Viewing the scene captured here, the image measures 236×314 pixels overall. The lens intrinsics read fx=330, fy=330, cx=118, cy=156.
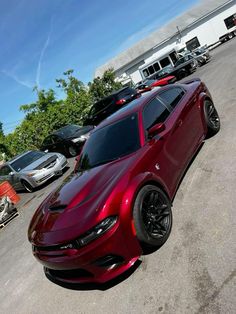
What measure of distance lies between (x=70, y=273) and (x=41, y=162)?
8442 mm

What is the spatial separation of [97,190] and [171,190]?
1.21 metres

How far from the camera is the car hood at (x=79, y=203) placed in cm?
374

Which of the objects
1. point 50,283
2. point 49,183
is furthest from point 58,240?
point 49,183

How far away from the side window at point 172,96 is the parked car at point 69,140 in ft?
25.7

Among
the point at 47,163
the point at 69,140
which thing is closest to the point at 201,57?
the point at 69,140

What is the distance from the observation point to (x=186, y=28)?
144 feet

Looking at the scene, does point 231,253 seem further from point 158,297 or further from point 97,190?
point 97,190

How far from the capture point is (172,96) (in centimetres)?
618

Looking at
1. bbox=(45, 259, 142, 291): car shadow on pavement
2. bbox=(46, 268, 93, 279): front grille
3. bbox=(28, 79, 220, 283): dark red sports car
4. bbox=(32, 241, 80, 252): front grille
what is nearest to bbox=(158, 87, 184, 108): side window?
bbox=(28, 79, 220, 283): dark red sports car

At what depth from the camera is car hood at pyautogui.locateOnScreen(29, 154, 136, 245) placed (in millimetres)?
3744

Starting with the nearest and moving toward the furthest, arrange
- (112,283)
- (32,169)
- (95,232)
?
(95,232) → (112,283) → (32,169)

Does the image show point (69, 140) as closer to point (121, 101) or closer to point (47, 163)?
point (47, 163)

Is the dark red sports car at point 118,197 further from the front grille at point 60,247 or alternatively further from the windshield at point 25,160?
the windshield at point 25,160

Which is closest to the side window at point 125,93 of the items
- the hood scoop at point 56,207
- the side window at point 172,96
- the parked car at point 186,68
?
the parked car at point 186,68
